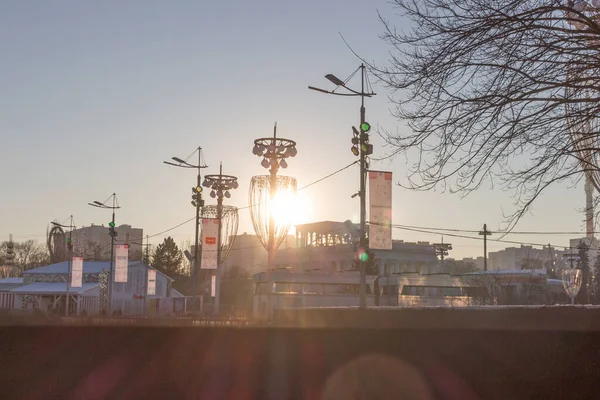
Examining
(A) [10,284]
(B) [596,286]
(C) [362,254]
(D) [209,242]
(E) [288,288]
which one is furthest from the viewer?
(B) [596,286]

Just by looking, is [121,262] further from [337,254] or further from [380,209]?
[337,254]

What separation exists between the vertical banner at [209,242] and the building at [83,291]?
29570 millimetres

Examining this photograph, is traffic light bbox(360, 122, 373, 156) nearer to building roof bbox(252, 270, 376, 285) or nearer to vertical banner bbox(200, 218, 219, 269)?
vertical banner bbox(200, 218, 219, 269)

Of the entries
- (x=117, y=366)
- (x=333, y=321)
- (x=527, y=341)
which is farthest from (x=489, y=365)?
(x=333, y=321)

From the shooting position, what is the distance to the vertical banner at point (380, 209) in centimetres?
2636

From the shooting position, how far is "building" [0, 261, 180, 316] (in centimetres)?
7544

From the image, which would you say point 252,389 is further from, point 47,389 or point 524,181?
point 524,181

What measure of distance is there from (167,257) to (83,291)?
56.2 meters

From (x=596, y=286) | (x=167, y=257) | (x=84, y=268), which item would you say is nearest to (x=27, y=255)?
(x=167, y=257)

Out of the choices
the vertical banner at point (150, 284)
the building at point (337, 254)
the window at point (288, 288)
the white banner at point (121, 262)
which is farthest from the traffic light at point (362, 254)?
the building at point (337, 254)

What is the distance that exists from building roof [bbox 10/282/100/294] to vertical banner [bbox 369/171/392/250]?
181ft

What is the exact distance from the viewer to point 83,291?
247 ft

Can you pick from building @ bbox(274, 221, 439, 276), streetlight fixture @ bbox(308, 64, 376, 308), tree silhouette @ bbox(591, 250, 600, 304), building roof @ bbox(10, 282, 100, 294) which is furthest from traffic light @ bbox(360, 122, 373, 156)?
building @ bbox(274, 221, 439, 276)

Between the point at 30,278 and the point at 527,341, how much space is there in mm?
82539
